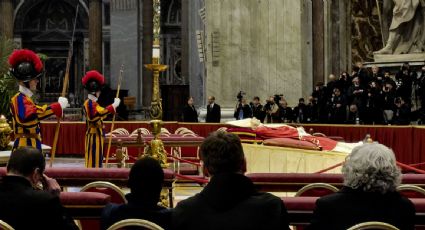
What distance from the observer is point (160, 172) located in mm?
5246

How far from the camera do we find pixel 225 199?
15.4 ft

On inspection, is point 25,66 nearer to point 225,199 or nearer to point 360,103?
point 225,199

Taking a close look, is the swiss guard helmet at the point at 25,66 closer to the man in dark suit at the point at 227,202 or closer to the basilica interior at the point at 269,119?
the basilica interior at the point at 269,119

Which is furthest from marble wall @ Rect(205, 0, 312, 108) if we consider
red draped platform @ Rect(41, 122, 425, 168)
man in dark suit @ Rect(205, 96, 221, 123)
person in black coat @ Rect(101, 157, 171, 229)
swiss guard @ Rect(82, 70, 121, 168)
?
person in black coat @ Rect(101, 157, 171, 229)

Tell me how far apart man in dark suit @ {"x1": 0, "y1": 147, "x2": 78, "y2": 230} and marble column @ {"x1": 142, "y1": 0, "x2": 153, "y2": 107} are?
3675 cm

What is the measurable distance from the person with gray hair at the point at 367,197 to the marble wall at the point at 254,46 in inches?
790

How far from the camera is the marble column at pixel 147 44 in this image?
4222 cm

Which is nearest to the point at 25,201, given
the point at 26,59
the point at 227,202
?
the point at 227,202

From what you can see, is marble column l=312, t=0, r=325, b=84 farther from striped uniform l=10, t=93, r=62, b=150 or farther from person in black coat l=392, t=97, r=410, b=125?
striped uniform l=10, t=93, r=62, b=150

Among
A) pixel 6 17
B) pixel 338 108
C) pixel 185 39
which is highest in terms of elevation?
pixel 6 17

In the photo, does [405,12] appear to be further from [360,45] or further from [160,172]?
[160,172]

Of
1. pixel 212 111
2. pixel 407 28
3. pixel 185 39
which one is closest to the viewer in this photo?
pixel 407 28

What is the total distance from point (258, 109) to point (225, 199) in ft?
62.4

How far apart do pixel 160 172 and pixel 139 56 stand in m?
41.4
